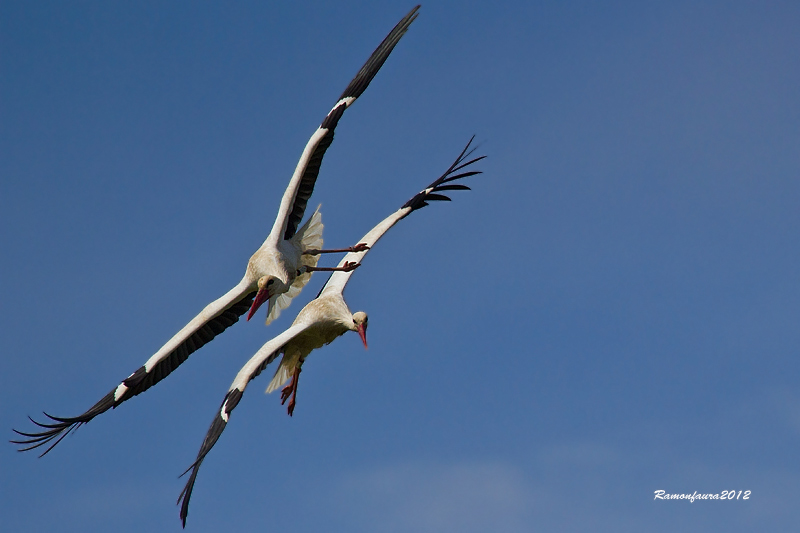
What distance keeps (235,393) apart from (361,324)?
5.99ft

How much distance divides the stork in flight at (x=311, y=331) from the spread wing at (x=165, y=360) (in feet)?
2.63

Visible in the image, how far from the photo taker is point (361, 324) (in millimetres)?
12328

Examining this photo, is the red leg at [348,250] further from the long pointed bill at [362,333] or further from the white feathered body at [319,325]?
the long pointed bill at [362,333]

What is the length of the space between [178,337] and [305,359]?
1564mm

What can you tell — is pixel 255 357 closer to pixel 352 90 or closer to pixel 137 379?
pixel 137 379

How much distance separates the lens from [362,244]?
1369 cm

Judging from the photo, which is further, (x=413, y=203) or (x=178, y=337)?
(x=413, y=203)

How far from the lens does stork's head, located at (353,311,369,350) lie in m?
12.3

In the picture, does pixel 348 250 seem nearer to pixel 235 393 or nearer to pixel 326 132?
pixel 326 132

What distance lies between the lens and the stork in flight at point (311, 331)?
1086cm

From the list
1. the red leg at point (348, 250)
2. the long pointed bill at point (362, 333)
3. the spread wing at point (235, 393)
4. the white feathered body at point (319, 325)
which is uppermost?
the red leg at point (348, 250)

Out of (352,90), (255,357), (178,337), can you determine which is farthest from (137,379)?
(352,90)

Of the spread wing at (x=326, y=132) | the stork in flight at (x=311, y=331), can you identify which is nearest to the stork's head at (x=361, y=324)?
the stork in flight at (x=311, y=331)

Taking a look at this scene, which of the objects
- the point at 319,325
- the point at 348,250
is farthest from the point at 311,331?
the point at 348,250
